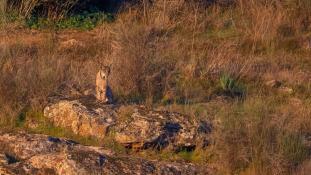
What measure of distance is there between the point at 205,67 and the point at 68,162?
3.95 m

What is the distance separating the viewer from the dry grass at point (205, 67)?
25.7 feet

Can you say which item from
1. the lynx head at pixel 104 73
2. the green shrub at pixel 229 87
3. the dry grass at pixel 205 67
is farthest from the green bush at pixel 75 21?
the lynx head at pixel 104 73

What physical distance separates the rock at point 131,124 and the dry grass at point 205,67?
0.65ft

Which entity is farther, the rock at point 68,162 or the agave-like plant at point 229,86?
the agave-like plant at point 229,86

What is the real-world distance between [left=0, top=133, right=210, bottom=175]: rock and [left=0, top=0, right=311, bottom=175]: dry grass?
1.49ft

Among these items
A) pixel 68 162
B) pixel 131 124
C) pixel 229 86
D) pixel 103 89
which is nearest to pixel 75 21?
pixel 229 86

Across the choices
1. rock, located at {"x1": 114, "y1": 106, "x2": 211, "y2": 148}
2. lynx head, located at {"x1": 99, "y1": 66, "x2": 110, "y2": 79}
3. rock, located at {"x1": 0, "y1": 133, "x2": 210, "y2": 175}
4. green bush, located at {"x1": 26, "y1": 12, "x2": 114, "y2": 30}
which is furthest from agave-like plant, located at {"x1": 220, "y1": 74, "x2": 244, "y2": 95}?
green bush, located at {"x1": 26, "y1": 12, "x2": 114, "y2": 30}

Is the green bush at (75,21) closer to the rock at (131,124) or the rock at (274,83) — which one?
the rock at (274,83)

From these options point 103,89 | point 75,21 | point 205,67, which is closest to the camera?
point 103,89

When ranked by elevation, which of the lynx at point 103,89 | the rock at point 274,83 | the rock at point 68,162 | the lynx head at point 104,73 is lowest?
the rock at point 68,162

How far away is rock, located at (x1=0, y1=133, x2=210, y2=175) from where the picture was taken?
751cm

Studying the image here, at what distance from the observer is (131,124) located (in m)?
8.34

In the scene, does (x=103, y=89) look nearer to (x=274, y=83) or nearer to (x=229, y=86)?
(x=229, y=86)

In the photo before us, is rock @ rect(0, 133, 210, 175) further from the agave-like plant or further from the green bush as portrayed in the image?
the green bush
